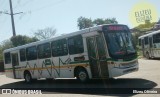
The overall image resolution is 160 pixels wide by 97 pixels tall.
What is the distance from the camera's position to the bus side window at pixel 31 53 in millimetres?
20589

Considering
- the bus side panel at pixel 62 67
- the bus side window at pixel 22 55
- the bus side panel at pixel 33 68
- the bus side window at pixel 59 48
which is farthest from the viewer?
the bus side window at pixel 22 55

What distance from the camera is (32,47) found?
21.0 m

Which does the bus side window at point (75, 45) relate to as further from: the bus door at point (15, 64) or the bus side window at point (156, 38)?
the bus side window at point (156, 38)

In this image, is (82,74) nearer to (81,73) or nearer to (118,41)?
(81,73)

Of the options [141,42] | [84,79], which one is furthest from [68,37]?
[141,42]

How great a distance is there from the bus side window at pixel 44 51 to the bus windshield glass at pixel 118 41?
214 inches

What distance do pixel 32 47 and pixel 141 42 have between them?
62.7ft

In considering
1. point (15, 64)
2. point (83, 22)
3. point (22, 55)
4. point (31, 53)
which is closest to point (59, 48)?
point (31, 53)

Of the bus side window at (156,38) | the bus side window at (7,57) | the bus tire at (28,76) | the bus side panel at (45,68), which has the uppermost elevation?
the bus side window at (156,38)

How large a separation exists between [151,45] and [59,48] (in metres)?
16.4

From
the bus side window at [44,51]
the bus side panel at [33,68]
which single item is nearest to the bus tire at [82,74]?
the bus side window at [44,51]

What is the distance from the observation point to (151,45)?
31484 mm

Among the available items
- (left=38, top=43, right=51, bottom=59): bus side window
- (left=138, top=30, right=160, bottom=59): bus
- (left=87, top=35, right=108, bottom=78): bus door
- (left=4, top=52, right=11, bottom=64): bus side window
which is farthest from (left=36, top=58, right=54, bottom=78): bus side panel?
(left=138, top=30, right=160, bottom=59): bus

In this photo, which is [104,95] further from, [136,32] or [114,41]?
[136,32]
